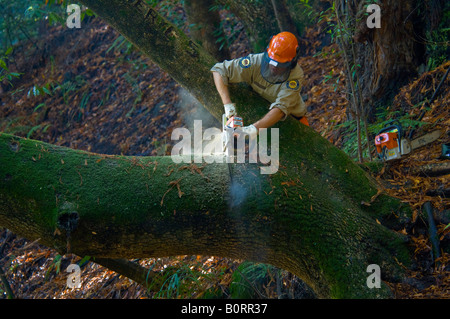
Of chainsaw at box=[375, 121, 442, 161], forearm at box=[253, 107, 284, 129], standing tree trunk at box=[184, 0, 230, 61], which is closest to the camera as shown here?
forearm at box=[253, 107, 284, 129]

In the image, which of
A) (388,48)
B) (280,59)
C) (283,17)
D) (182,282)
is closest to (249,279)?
(182,282)

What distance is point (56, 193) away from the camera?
2.50 meters

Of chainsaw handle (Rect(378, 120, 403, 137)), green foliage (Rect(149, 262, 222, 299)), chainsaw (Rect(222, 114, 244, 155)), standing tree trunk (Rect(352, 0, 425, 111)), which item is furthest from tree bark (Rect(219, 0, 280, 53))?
green foliage (Rect(149, 262, 222, 299))

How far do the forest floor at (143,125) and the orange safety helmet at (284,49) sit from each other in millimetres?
1573

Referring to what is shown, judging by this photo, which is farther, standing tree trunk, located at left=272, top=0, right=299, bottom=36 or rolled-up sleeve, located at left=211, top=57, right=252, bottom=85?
standing tree trunk, located at left=272, top=0, right=299, bottom=36

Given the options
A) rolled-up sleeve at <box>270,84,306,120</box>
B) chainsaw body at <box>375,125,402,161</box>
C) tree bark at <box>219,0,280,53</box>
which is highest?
tree bark at <box>219,0,280,53</box>

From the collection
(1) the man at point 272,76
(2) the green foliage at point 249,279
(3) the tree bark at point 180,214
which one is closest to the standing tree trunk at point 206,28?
(1) the man at point 272,76

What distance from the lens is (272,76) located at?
12.0 ft

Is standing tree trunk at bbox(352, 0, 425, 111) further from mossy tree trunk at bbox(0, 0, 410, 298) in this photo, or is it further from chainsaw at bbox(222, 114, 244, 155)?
chainsaw at bbox(222, 114, 244, 155)

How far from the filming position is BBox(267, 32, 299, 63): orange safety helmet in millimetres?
3576

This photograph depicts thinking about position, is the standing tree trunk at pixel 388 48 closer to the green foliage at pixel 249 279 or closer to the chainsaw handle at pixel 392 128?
the chainsaw handle at pixel 392 128

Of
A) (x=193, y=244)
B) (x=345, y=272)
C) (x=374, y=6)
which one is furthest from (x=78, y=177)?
(x=374, y=6)
